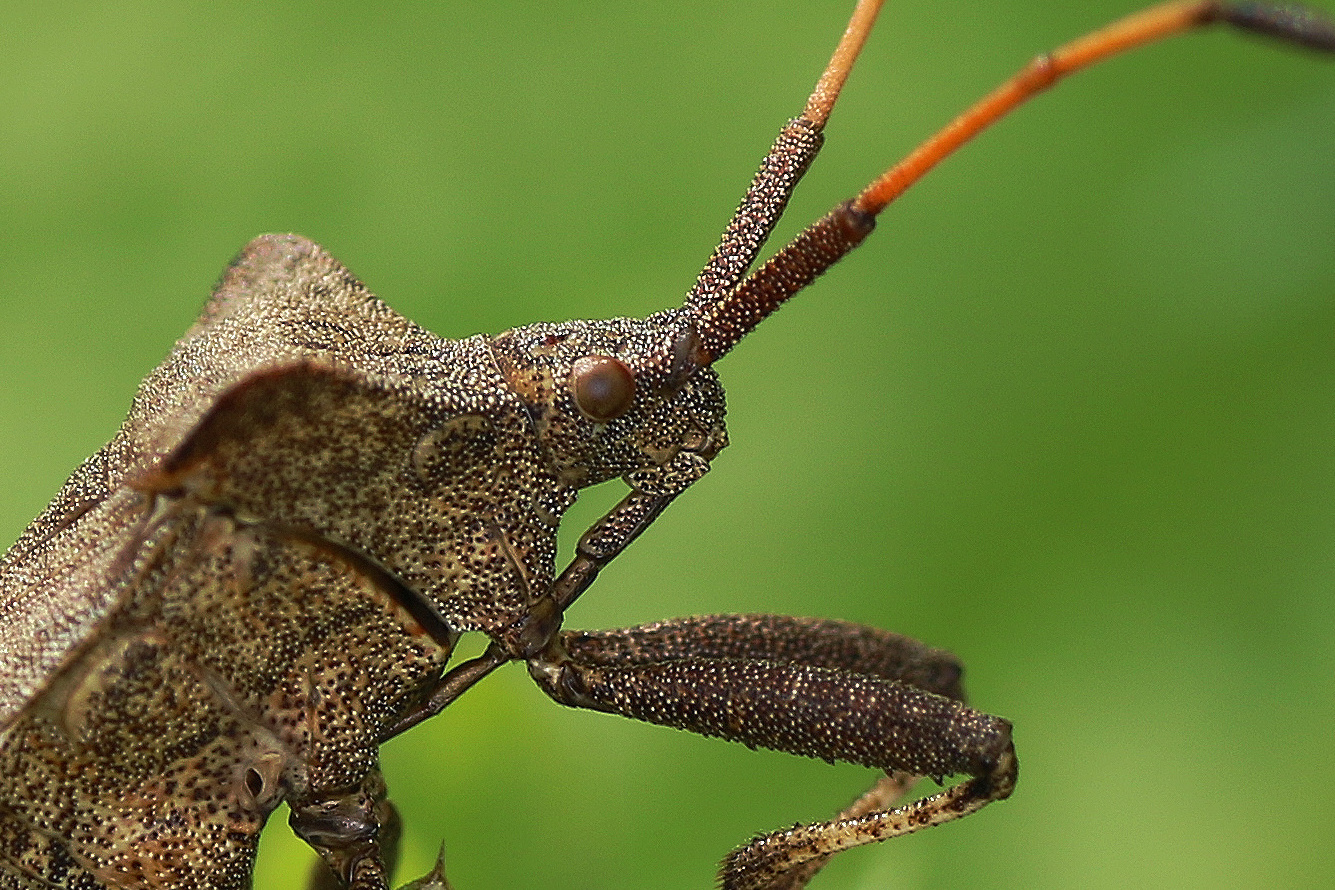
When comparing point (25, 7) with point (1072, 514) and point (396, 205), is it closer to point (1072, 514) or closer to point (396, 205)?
point (396, 205)

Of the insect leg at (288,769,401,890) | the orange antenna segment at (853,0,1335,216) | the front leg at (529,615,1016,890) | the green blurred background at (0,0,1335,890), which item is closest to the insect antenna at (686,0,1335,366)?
the orange antenna segment at (853,0,1335,216)

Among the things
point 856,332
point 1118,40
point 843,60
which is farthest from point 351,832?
point 856,332

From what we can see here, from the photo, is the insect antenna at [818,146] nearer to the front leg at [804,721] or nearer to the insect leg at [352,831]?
the front leg at [804,721]

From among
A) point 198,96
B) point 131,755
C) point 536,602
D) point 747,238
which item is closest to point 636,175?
point 198,96

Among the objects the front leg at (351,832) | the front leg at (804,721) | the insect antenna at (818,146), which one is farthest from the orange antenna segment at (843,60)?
the front leg at (351,832)

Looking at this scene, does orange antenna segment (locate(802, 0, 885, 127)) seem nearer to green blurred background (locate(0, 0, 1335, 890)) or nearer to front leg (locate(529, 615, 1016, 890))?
front leg (locate(529, 615, 1016, 890))
